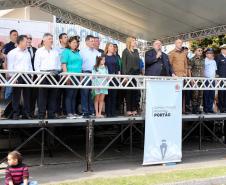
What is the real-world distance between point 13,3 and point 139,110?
6205mm

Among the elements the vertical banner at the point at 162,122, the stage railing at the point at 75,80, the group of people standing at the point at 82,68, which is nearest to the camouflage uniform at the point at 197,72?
the group of people standing at the point at 82,68

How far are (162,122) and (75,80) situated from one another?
2093mm

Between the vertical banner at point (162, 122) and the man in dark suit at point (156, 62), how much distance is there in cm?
58

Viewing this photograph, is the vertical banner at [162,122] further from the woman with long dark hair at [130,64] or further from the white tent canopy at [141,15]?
the white tent canopy at [141,15]

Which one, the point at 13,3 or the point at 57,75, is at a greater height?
the point at 13,3

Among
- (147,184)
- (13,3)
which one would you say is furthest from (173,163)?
(13,3)

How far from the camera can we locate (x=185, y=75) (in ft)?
35.5

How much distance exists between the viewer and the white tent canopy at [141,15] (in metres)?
13.0

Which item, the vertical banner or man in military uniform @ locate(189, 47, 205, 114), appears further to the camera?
man in military uniform @ locate(189, 47, 205, 114)

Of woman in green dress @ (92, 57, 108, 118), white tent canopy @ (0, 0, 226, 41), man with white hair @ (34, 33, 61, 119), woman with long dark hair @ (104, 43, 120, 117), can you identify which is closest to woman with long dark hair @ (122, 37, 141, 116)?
woman with long dark hair @ (104, 43, 120, 117)

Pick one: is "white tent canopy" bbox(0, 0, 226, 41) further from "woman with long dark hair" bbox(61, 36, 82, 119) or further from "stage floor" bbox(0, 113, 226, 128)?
"woman with long dark hair" bbox(61, 36, 82, 119)

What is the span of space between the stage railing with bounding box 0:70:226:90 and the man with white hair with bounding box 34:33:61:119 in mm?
126

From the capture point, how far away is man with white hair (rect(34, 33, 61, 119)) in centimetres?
869

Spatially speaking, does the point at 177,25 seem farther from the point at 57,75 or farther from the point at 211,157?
the point at 57,75
